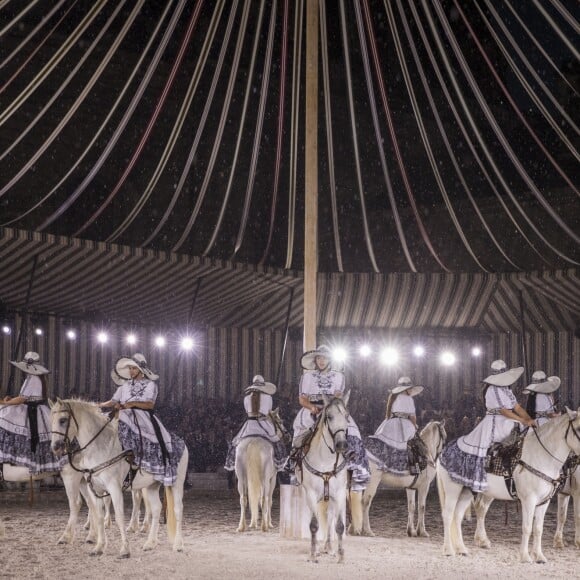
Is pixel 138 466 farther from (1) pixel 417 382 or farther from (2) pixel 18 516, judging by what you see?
(1) pixel 417 382

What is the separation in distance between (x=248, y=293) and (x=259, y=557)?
1032 centimetres

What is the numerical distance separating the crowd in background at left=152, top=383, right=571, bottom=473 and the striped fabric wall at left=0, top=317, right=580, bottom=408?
575mm

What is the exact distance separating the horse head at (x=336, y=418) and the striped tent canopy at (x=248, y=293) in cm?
688

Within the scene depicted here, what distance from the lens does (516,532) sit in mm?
11914

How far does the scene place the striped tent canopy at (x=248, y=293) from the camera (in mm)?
15500

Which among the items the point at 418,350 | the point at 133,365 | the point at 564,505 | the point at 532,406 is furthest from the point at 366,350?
the point at 133,365

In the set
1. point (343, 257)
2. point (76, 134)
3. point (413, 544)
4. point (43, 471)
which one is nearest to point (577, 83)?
point (343, 257)

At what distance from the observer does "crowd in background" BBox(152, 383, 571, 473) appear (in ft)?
57.3

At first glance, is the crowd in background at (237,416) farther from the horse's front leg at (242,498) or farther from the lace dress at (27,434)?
the lace dress at (27,434)

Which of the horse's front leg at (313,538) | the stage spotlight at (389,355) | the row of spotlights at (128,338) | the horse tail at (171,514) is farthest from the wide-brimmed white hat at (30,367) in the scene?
the stage spotlight at (389,355)

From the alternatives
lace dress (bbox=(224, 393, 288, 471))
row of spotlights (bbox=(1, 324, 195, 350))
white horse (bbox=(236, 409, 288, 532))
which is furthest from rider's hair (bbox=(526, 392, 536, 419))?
row of spotlights (bbox=(1, 324, 195, 350))

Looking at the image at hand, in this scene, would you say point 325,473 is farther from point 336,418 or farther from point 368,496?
point 368,496

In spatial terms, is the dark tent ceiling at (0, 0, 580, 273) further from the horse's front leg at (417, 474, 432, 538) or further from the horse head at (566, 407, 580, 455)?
the horse head at (566, 407, 580, 455)

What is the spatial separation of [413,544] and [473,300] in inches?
353
